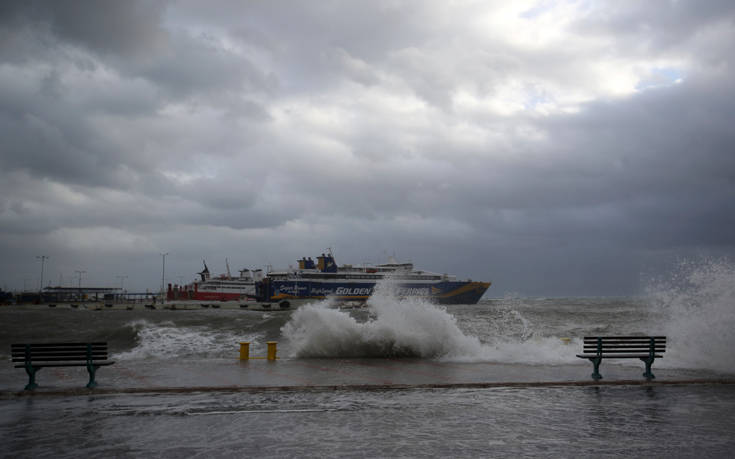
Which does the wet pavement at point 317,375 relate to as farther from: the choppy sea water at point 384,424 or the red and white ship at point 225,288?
the red and white ship at point 225,288

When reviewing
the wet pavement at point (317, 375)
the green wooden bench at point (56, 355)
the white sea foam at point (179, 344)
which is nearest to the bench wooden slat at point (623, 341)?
the wet pavement at point (317, 375)

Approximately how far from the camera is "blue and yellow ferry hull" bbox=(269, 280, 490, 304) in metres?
86.6

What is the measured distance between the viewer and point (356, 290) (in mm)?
88875

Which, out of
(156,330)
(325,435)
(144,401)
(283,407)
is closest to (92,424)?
(144,401)

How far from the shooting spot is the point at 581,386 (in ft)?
31.8

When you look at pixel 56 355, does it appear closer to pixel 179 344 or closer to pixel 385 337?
pixel 385 337

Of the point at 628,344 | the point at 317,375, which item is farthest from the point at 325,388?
the point at 628,344

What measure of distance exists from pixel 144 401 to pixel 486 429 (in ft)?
19.2

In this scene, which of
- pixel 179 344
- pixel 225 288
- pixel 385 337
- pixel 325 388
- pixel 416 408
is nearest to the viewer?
pixel 416 408

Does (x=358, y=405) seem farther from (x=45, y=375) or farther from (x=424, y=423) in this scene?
(x=45, y=375)

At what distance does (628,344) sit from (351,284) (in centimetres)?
7914

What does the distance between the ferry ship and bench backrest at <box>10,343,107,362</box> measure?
2984 inches

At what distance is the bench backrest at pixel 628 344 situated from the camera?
10750 mm

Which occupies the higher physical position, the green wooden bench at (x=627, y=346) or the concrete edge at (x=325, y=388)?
the green wooden bench at (x=627, y=346)
